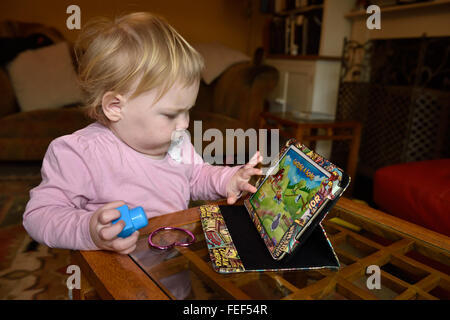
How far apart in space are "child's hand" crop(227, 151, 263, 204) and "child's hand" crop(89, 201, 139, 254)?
0.27m

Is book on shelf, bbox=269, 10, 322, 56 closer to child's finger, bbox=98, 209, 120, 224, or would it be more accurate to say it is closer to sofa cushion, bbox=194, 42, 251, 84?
sofa cushion, bbox=194, 42, 251, 84

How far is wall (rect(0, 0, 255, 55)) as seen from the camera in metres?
2.53

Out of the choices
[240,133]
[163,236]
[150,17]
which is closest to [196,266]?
[163,236]

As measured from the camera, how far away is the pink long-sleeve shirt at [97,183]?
0.52m

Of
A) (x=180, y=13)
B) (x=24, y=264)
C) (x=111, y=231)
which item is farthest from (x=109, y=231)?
(x=180, y=13)

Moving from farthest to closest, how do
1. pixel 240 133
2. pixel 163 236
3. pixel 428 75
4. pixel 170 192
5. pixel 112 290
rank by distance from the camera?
1. pixel 240 133
2. pixel 428 75
3. pixel 170 192
4. pixel 163 236
5. pixel 112 290

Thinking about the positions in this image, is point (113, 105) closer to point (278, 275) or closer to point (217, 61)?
point (278, 275)

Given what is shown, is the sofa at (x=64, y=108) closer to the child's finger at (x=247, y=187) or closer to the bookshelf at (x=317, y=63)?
the bookshelf at (x=317, y=63)

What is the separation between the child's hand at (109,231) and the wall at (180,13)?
230 centimetres

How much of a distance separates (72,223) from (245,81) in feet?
5.52

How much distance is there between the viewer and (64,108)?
6.65ft

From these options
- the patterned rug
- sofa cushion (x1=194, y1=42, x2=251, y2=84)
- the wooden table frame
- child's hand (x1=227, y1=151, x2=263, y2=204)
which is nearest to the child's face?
child's hand (x1=227, y1=151, x2=263, y2=204)

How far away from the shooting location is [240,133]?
6.71 feet
